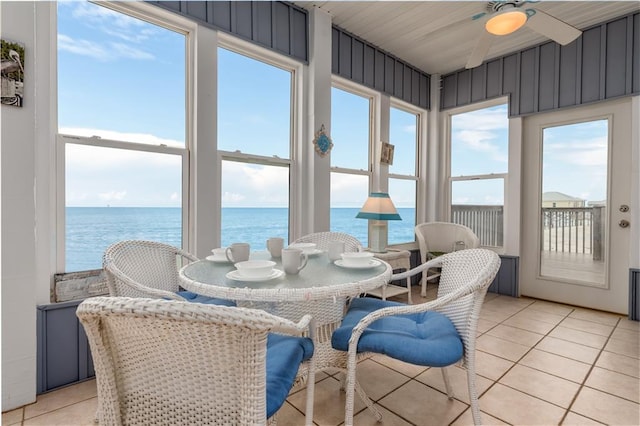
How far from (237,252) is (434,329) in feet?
3.45

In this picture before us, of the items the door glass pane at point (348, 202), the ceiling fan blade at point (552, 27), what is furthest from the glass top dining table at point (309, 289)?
the ceiling fan blade at point (552, 27)

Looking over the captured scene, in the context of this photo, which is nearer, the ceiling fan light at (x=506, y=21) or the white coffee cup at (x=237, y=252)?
the white coffee cup at (x=237, y=252)

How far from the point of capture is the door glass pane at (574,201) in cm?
340

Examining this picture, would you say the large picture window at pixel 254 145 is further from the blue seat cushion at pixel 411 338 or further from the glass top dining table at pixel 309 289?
the blue seat cushion at pixel 411 338

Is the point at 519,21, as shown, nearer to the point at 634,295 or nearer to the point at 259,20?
the point at 259,20

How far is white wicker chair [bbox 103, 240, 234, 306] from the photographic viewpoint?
1.51 metres

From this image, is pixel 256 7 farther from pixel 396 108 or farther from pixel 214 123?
pixel 396 108

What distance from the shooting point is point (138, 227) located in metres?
2.36

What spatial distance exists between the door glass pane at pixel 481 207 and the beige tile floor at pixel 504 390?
1.69 m

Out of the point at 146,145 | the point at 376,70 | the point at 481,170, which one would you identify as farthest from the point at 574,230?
the point at 146,145

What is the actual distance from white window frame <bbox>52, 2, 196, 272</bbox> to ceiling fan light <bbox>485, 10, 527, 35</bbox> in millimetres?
2222

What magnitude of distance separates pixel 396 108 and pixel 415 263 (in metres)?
2.16

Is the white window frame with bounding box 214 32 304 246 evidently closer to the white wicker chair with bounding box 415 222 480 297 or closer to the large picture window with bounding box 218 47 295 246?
the large picture window with bounding box 218 47 295 246

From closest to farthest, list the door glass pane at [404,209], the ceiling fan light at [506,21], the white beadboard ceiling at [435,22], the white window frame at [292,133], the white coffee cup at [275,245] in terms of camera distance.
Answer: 1. the white coffee cup at [275,245]
2. the ceiling fan light at [506,21]
3. the white window frame at [292,133]
4. the white beadboard ceiling at [435,22]
5. the door glass pane at [404,209]
